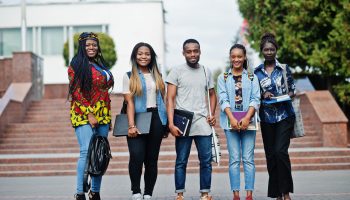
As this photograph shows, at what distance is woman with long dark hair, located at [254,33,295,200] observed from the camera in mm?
7715

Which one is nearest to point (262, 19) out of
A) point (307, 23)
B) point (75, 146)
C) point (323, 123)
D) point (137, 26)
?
point (307, 23)

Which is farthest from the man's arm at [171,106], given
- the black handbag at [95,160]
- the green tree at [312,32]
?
the green tree at [312,32]

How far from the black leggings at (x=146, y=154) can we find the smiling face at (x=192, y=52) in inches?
29.1

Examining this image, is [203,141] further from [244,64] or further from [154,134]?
[244,64]

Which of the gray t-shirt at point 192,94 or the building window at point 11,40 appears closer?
the gray t-shirt at point 192,94

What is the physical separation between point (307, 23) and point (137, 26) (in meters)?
15.5

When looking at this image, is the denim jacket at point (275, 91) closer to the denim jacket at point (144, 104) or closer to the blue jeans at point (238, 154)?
the blue jeans at point (238, 154)

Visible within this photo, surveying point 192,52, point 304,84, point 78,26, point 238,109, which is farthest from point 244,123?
point 78,26

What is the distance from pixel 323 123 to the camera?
50.1 ft

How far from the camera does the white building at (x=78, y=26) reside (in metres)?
34.8

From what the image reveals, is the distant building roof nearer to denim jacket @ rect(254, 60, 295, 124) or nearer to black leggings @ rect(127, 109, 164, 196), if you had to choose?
denim jacket @ rect(254, 60, 295, 124)

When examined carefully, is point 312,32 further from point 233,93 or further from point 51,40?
point 51,40

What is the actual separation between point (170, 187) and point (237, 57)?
3.06 m

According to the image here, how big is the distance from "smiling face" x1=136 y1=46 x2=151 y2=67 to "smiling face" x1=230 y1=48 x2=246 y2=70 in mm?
1013
